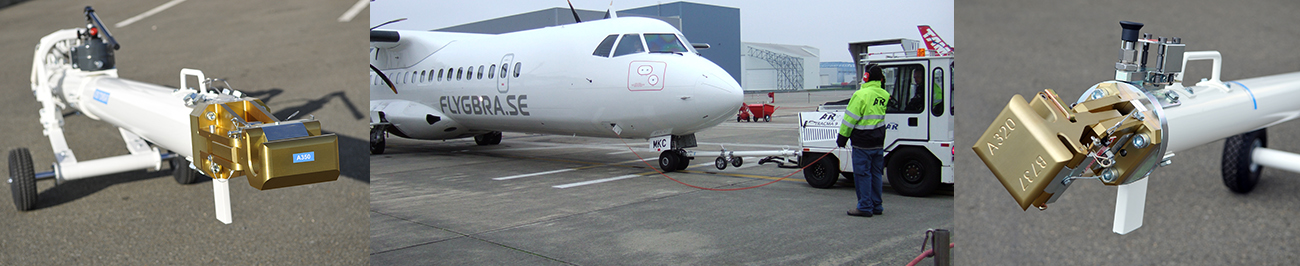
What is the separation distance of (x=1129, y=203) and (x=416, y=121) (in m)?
2.77

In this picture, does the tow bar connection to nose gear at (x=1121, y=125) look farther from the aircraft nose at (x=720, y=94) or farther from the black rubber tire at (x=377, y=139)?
the black rubber tire at (x=377, y=139)

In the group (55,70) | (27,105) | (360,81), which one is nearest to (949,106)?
(55,70)

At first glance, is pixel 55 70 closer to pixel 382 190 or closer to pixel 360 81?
pixel 382 190

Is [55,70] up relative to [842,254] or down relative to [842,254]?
up

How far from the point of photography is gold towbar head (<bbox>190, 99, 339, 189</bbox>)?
1.39 meters

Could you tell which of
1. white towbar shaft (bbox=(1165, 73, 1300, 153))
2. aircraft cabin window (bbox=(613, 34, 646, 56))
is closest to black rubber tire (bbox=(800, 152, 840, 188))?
aircraft cabin window (bbox=(613, 34, 646, 56))

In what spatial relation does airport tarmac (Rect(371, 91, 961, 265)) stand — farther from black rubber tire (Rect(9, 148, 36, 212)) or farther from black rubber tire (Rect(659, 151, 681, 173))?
black rubber tire (Rect(9, 148, 36, 212))

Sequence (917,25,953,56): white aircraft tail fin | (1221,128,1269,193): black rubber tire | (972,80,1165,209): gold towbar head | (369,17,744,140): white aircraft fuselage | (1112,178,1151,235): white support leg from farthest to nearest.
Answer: (369,17,744,140): white aircraft fuselage < (917,25,953,56): white aircraft tail fin < (1221,128,1269,193): black rubber tire < (1112,178,1151,235): white support leg < (972,80,1165,209): gold towbar head

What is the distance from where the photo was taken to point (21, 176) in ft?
17.0

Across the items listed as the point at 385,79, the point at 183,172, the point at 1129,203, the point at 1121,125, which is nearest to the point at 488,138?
the point at 385,79

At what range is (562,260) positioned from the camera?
8.93 ft

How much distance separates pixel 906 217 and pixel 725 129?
982mm

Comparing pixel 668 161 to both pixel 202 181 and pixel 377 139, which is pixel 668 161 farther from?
pixel 202 181

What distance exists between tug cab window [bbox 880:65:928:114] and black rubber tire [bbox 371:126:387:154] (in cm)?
221
